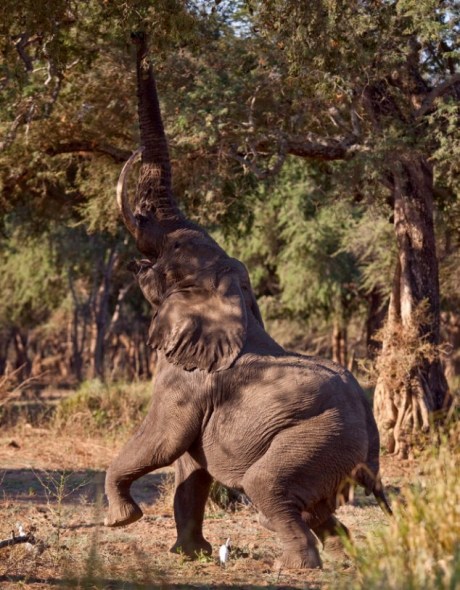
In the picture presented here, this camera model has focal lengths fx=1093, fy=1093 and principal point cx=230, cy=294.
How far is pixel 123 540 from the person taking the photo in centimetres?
876

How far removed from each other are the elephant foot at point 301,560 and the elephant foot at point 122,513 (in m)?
1.13

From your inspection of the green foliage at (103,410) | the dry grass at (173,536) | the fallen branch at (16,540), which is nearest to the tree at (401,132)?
the dry grass at (173,536)

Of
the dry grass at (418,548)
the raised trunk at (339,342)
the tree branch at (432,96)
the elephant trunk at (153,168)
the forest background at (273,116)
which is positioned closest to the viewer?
the dry grass at (418,548)

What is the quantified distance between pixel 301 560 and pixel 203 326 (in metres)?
1.68

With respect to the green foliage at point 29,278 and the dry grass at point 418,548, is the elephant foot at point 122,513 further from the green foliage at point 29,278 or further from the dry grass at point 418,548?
the green foliage at point 29,278

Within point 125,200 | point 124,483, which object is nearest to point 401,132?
point 125,200

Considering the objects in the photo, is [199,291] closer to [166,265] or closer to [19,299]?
[166,265]

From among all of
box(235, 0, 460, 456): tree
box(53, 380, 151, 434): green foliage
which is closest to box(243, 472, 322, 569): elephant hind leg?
box(235, 0, 460, 456): tree

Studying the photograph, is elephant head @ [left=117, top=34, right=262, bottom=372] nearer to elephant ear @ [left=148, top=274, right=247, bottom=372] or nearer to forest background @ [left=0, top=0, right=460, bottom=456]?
elephant ear @ [left=148, top=274, right=247, bottom=372]

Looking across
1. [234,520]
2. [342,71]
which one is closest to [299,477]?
[234,520]

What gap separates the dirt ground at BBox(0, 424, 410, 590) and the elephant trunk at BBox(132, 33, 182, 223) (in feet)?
7.01

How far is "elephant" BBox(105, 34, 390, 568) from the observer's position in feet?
23.2

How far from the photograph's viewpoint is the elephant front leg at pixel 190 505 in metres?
7.79

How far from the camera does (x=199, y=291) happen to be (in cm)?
763
